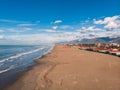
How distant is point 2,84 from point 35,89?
3.62 m

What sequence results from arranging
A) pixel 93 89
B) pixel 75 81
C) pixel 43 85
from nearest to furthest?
pixel 93 89
pixel 43 85
pixel 75 81

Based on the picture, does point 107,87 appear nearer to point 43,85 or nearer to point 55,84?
point 55,84

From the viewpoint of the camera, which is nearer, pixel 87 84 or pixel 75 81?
pixel 87 84

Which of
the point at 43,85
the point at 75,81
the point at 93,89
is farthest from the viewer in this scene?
the point at 75,81

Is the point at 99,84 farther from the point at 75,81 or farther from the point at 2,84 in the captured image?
the point at 2,84

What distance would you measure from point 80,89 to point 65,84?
1.73 meters

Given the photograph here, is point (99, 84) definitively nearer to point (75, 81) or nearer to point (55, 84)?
point (75, 81)

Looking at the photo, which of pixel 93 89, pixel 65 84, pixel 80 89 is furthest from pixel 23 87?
pixel 93 89

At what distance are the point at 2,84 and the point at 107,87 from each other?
29.6ft

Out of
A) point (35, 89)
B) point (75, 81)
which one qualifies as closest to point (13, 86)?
point (35, 89)

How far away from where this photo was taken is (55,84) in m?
14.1

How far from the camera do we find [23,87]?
44.1ft

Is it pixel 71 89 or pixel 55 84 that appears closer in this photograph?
pixel 71 89

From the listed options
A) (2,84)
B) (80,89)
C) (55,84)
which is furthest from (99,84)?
(2,84)
